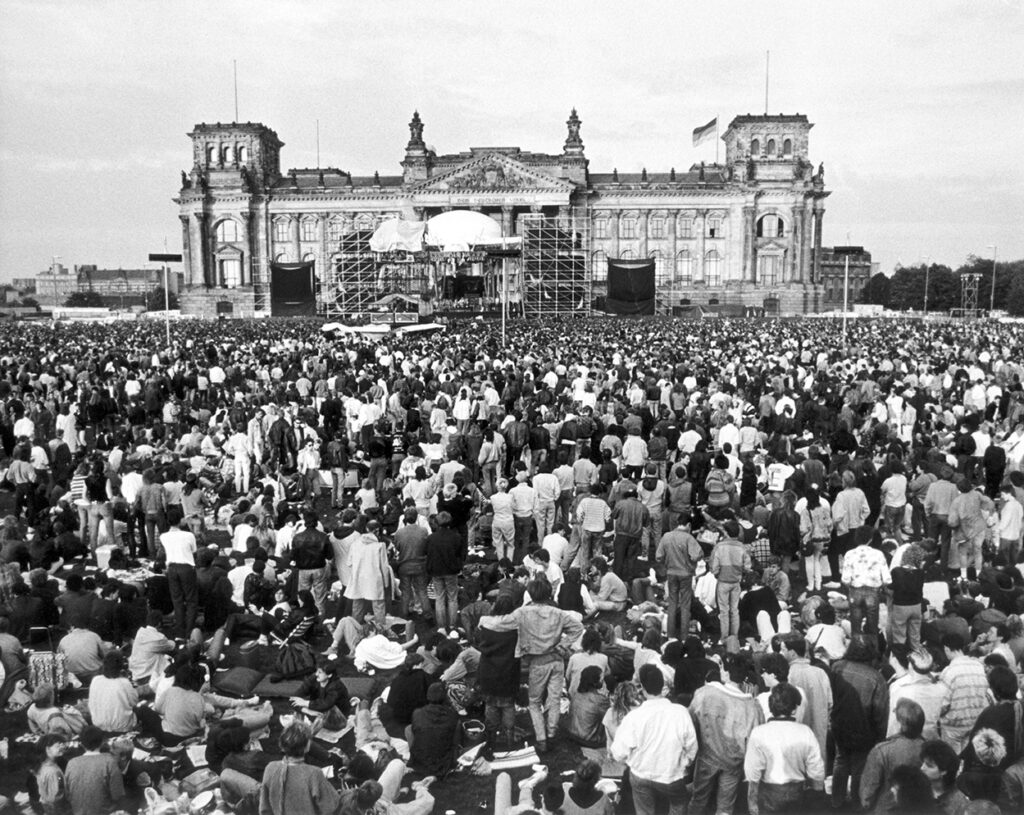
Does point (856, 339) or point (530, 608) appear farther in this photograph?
point (856, 339)

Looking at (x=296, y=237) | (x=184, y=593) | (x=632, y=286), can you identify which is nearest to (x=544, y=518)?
(x=184, y=593)

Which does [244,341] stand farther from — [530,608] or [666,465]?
[530,608]

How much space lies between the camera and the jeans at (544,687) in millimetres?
7473

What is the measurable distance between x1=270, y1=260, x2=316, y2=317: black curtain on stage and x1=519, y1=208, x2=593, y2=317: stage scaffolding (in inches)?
809

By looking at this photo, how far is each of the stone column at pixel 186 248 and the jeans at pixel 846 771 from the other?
91.8 meters

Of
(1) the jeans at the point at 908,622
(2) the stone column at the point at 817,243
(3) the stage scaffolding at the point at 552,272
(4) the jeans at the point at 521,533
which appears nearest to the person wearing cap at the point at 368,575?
(4) the jeans at the point at 521,533

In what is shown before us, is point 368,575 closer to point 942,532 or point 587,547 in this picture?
point 587,547

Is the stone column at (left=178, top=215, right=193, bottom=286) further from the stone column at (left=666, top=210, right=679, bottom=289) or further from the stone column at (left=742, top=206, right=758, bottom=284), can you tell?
the stone column at (left=742, top=206, right=758, bottom=284)

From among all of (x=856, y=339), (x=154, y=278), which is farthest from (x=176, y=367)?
(x=154, y=278)

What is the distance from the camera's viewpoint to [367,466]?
1672 cm

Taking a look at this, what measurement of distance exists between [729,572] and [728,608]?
48 cm

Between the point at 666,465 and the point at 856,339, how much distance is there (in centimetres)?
2743

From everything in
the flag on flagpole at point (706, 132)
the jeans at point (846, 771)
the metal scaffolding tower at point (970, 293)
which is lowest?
the jeans at point (846, 771)

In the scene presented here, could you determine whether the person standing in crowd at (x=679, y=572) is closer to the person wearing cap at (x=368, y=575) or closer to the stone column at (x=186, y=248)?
the person wearing cap at (x=368, y=575)
